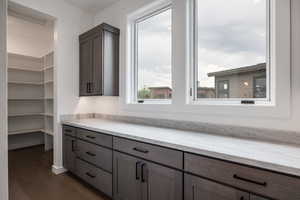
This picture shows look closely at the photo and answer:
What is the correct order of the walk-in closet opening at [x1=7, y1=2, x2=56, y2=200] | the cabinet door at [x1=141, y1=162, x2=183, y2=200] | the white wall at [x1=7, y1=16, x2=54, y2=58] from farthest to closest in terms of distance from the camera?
1. the white wall at [x1=7, y1=16, x2=54, y2=58]
2. the walk-in closet opening at [x1=7, y1=2, x2=56, y2=200]
3. the cabinet door at [x1=141, y1=162, x2=183, y2=200]

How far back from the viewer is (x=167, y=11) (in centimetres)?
223

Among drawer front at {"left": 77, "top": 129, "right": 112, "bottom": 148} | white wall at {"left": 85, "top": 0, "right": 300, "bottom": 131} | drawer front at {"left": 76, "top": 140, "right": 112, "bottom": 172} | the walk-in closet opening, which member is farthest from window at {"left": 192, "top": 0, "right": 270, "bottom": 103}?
the walk-in closet opening

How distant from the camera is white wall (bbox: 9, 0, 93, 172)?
2617 mm

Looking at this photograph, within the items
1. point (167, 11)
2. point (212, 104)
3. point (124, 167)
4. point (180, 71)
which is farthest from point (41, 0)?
point (212, 104)

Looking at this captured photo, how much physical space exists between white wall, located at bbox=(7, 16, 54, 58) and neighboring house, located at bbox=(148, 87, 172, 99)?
290 cm

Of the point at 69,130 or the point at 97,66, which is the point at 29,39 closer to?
the point at 97,66

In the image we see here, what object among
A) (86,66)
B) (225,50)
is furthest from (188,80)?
(86,66)

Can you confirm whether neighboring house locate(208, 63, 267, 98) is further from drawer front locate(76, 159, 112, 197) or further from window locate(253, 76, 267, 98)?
drawer front locate(76, 159, 112, 197)

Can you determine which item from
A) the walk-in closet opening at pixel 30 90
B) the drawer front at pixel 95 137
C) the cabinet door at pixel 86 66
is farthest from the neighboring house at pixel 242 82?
the walk-in closet opening at pixel 30 90

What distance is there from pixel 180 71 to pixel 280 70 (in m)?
0.92

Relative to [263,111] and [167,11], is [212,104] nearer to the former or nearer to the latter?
[263,111]

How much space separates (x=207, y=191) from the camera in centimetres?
109

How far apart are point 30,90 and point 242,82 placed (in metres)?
4.42

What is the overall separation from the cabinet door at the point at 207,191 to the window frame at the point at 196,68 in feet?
2.85
